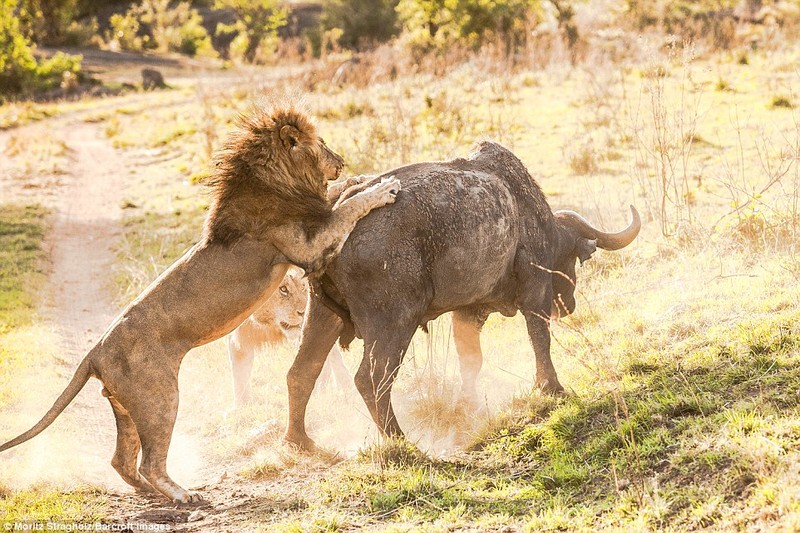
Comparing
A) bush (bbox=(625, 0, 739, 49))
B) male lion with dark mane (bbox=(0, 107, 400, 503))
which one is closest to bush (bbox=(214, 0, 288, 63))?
bush (bbox=(625, 0, 739, 49))

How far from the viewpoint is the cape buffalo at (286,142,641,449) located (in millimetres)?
7016

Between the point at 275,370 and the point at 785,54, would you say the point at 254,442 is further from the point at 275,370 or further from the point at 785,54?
the point at 785,54

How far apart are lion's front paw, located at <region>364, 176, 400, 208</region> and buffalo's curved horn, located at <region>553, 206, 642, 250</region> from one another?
6.88 ft

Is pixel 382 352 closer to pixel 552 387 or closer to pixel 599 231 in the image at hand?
pixel 552 387

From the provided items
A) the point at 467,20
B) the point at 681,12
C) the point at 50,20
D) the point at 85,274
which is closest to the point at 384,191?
the point at 85,274

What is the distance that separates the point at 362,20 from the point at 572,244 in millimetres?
35390

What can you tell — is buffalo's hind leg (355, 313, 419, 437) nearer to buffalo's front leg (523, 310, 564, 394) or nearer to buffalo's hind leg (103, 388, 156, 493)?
buffalo's front leg (523, 310, 564, 394)

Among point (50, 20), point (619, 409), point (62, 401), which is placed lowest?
point (619, 409)

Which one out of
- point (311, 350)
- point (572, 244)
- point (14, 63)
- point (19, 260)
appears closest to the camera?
point (311, 350)

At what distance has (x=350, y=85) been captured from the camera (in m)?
26.1

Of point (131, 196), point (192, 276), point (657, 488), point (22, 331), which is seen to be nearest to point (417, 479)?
point (657, 488)

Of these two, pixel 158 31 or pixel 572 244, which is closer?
A: pixel 572 244

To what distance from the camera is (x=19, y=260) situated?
51.4ft

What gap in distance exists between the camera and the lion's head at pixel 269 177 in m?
6.92
